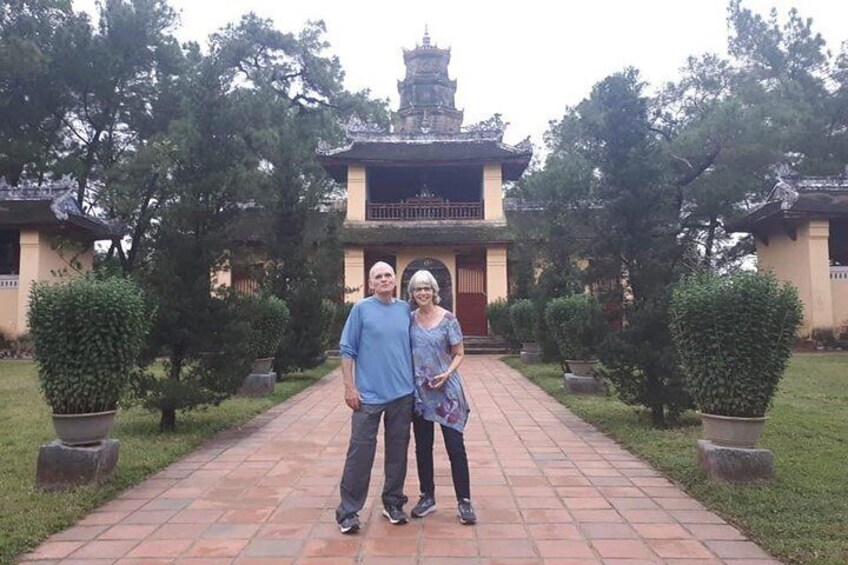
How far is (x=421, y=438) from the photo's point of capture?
14.6ft

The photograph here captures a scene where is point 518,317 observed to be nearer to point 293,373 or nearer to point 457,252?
point 293,373

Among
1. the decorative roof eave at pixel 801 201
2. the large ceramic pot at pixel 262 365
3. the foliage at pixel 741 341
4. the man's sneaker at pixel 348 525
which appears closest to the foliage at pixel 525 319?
the large ceramic pot at pixel 262 365

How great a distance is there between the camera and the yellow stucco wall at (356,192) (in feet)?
76.9

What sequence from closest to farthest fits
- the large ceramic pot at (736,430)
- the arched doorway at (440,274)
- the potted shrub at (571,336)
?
the large ceramic pot at (736,430) → the potted shrub at (571,336) → the arched doorway at (440,274)

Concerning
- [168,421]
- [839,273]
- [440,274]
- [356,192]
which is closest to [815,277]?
[839,273]

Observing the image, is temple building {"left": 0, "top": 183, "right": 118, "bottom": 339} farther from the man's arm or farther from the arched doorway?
the man's arm

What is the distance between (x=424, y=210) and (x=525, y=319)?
886 cm

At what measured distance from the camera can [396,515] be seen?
171 inches

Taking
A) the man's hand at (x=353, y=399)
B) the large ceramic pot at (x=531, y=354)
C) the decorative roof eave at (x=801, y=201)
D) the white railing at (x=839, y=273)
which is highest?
the decorative roof eave at (x=801, y=201)

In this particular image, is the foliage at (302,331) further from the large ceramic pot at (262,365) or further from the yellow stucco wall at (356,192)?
the yellow stucco wall at (356,192)

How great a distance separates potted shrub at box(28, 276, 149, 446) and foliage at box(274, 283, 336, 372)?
7.29 metres

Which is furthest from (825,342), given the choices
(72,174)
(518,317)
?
(72,174)

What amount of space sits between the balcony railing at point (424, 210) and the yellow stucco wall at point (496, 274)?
150cm

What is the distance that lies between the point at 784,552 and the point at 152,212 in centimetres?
688
